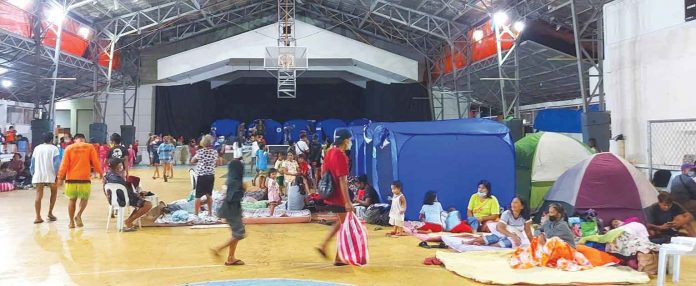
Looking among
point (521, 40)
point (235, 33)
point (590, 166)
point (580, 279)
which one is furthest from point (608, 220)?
point (235, 33)

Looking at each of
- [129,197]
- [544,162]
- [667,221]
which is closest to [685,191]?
[667,221]

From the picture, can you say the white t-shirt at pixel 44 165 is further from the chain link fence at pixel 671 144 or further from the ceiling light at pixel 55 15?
the chain link fence at pixel 671 144

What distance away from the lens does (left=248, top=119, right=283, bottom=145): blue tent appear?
26.5 metres

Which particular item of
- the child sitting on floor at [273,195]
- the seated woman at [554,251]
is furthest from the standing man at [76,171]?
the seated woman at [554,251]

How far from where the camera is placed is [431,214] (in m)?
7.48

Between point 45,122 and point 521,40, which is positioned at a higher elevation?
A: point 521,40

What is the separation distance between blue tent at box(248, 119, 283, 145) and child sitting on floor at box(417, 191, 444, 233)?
19.3m

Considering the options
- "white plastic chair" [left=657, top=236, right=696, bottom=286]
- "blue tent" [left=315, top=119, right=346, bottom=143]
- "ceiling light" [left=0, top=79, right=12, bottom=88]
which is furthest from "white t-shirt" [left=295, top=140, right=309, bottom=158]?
"ceiling light" [left=0, top=79, right=12, bottom=88]

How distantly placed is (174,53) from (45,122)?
12.0 metres

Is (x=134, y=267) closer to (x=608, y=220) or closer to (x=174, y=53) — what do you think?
(x=608, y=220)

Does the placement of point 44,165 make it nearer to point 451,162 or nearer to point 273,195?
point 273,195

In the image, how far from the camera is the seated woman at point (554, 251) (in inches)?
203

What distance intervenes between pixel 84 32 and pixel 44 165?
1233 centimetres

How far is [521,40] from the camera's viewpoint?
1456cm
